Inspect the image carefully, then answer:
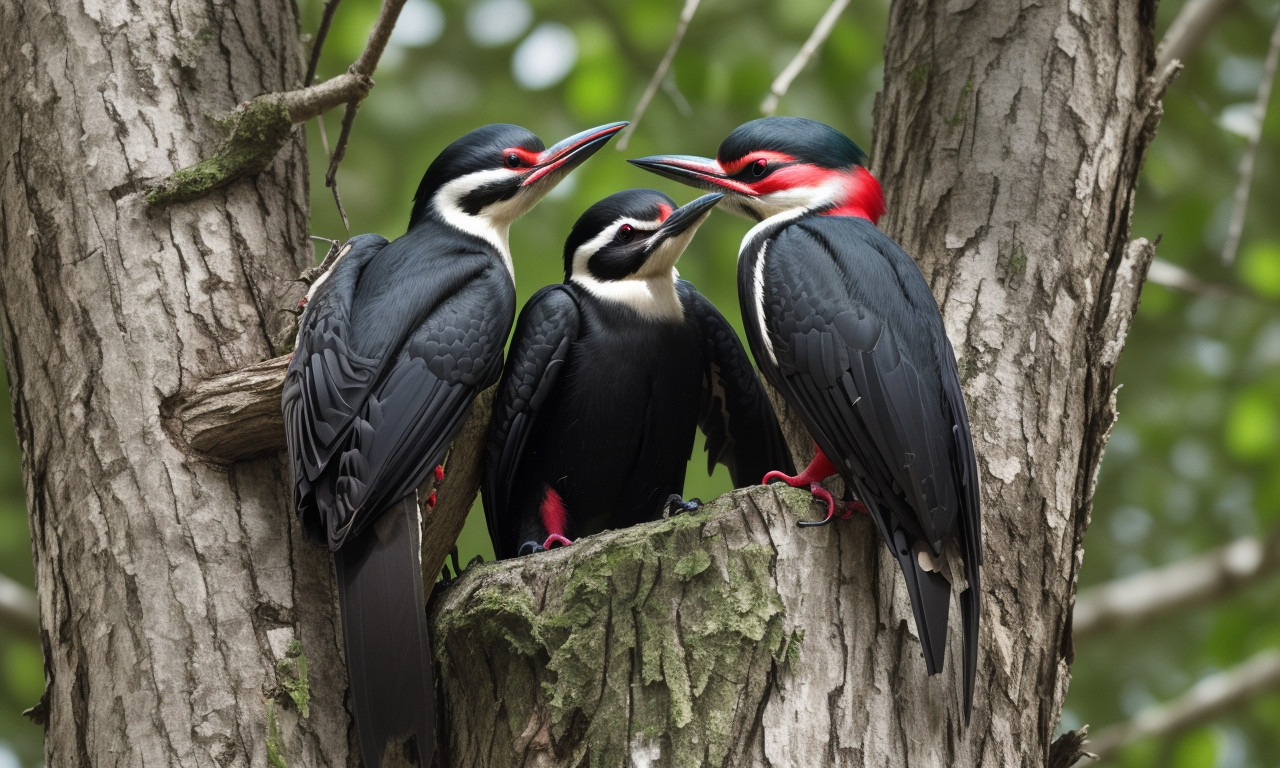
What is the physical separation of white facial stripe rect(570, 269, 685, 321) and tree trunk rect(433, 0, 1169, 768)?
0.65 meters

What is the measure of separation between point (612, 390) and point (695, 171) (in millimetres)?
637

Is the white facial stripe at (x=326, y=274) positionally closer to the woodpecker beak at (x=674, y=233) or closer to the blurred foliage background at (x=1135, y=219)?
the woodpecker beak at (x=674, y=233)

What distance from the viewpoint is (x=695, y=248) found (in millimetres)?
6262

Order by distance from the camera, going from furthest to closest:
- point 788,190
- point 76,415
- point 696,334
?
point 696,334 < point 788,190 < point 76,415

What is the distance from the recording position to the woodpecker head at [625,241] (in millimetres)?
3561

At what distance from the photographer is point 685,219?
134 inches

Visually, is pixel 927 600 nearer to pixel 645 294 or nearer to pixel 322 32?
pixel 645 294

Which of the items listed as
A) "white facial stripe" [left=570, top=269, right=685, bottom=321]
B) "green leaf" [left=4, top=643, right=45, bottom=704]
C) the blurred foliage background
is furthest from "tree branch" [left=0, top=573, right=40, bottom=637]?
"white facial stripe" [left=570, top=269, right=685, bottom=321]

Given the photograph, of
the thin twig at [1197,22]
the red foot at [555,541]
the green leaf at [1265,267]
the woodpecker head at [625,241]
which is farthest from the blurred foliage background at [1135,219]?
the red foot at [555,541]

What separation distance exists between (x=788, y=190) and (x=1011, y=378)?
790 mm

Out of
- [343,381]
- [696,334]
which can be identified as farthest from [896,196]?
[343,381]

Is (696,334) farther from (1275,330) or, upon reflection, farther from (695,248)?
(1275,330)

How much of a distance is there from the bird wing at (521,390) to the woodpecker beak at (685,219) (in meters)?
0.31

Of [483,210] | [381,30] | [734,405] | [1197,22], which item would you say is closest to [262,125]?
[381,30]
